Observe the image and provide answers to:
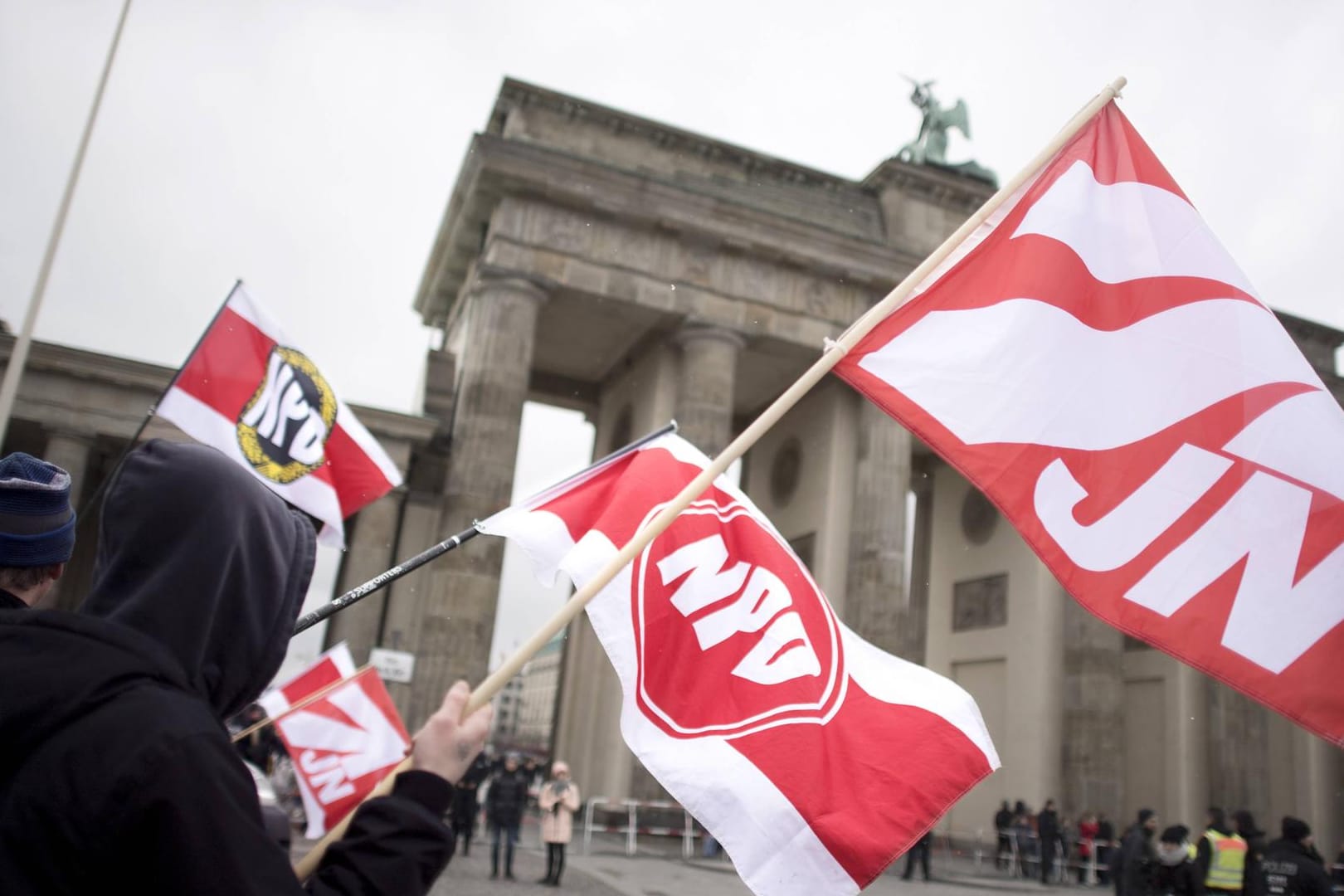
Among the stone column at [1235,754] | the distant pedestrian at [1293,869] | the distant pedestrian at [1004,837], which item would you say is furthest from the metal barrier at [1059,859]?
the distant pedestrian at [1293,869]

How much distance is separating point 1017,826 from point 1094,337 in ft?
63.6

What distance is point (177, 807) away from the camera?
1214 mm

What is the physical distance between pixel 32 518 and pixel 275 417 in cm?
623

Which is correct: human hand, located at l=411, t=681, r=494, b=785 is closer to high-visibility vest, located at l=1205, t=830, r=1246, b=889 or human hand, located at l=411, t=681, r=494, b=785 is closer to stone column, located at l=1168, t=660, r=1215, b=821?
high-visibility vest, located at l=1205, t=830, r=1246, b=889

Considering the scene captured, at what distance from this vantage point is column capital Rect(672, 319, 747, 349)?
75.5ft

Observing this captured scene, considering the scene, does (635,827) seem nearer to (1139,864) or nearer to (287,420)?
(1139,864)

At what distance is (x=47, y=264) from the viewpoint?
→ 15.2 meters

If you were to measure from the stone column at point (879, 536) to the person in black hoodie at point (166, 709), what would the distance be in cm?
2114

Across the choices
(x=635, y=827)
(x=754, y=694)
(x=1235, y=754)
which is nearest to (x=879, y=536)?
(x=635, y=827)

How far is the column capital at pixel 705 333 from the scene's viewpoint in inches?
906

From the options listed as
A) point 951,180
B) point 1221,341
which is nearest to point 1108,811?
point 951,180

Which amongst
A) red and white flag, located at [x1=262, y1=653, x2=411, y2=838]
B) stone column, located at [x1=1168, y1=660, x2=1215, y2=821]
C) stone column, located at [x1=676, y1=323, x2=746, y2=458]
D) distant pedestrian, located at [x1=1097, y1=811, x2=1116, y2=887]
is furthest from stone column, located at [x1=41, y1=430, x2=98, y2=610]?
stone column, located at [x1=1168, y1=660, x2=1215, y2=821]

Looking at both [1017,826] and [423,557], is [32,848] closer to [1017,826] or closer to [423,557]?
[423,557]

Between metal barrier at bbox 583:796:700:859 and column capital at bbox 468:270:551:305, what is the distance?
9.98 meters
